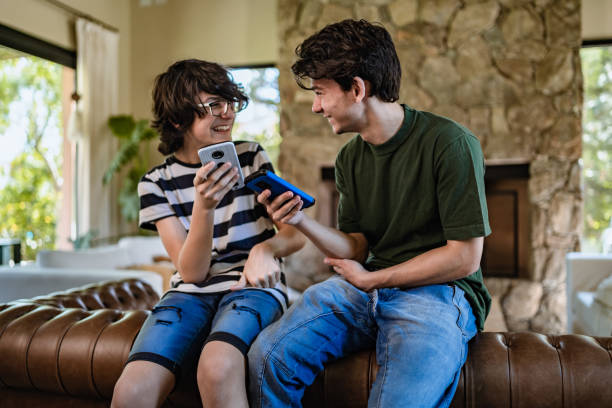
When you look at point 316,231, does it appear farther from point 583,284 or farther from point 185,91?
point 583,284

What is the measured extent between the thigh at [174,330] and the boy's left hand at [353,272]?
340mm

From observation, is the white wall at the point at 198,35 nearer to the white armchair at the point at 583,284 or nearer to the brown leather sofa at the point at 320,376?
the white armchair at the point at 583,284

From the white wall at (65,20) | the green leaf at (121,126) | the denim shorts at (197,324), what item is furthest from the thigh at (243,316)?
the green leaf at (121,126)

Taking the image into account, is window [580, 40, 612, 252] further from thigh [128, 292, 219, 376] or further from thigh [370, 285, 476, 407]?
thigh [128, 292, 219, 376]

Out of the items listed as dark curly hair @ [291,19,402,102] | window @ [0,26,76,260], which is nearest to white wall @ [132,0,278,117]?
window @ [0,26,76,260]

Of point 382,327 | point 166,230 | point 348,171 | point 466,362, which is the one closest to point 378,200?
point 348,171

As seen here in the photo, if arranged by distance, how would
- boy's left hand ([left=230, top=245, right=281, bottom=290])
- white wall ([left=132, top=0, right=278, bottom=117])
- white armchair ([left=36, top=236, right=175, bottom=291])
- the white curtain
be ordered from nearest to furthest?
boy's left hand ([left=230, top=245, right=281, bottom=290])
white armchair ([left=36, top=236, right=175, bottom=291])
the white curtain
white wall ([left=132, top=0, right=278, bottom=117])

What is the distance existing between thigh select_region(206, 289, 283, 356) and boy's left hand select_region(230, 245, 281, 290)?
0.11ft

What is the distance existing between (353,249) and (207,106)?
1.86 feet

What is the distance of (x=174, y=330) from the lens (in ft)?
4.30

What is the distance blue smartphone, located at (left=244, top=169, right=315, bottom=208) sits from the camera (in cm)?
129

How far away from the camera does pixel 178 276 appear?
60.7 inches

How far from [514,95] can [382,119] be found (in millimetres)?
3410

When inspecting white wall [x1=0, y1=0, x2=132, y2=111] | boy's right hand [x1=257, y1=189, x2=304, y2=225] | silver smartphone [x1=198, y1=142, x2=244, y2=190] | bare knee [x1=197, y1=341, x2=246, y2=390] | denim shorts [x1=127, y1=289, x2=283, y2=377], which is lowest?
bare knee [x1=197, y1=341, x2=246, y2=390]
